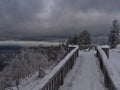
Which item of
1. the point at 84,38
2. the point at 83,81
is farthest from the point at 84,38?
the point at 83,81

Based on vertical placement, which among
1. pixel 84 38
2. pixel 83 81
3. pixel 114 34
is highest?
pixel 114 34

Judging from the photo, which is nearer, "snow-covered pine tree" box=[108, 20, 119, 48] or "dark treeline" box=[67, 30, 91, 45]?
"snow-covered pine tree" box=[108, 20, 119, 48]

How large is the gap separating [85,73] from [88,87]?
2.26m

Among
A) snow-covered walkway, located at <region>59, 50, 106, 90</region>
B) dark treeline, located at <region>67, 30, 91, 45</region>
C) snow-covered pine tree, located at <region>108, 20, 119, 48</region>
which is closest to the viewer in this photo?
snow-covered walkway, located at <region>59, 50, 106, 90</region>

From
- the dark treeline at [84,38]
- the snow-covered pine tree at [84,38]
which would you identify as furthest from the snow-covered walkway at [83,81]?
the snow-covered pine tree at [84,38]

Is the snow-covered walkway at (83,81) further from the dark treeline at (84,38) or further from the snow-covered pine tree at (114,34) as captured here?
the dark treeline at (84,38)

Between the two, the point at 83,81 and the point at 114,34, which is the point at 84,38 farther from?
the point at 83,81

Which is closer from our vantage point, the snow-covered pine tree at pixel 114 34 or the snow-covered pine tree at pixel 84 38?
the snow-covered pine tree at pixel 114 34

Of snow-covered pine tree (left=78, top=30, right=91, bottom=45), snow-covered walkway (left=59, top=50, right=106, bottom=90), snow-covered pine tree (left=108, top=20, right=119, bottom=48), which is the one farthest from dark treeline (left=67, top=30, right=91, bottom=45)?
snow-covered walkway (left=59, top=50, right=106, bottom=90)

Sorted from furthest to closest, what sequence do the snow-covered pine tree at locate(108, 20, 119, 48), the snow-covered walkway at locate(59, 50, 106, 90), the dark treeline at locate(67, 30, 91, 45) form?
1. the dark treeline at locate(67, 30, 91, 45)
2. the snow-covered pine tree at locate(108, 20, 119, 48)
3. the snow-covered walkway at locate(59, 50, 106, 90)

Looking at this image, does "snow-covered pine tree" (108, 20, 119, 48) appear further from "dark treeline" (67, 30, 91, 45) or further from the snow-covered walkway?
the snow-covered walkway

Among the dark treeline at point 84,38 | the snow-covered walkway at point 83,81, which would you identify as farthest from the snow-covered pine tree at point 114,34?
the snow-covered walkway at point 83,81

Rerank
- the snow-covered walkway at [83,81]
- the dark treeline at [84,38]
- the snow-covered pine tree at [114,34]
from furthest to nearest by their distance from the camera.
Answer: the dark treeline at [84,38] < the snow-covered pine tree at [114,34] < the snow-covered walkway at [83,81]

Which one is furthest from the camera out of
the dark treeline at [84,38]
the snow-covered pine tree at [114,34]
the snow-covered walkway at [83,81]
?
the dark treeline at [84,38]
